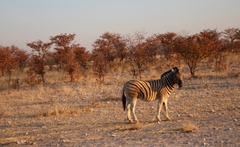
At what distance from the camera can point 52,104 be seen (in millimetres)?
13828

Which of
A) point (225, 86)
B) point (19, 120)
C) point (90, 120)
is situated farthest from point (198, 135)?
point (225, 86)

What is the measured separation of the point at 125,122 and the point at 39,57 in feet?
50.5

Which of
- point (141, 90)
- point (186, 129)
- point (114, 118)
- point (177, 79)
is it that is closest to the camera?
point (186, 129)

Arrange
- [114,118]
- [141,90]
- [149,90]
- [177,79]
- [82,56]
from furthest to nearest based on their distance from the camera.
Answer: [82,56], [114,118], [177,79], [149,90], [141,90]

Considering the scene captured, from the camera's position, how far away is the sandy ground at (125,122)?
23.6 ft

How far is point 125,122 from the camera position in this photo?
937 cm

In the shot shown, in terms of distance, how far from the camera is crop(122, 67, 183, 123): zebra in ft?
29.9

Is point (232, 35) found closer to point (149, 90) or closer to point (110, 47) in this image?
point (110, 47)

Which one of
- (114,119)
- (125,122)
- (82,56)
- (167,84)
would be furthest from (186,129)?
(82,56)

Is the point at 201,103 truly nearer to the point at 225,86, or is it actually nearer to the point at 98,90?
the point at 225,86

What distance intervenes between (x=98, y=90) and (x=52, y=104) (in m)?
3.63

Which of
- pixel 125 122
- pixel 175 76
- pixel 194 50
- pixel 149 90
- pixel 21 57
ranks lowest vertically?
pixel 125 122

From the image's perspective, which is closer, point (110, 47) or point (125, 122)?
point (125, 122)

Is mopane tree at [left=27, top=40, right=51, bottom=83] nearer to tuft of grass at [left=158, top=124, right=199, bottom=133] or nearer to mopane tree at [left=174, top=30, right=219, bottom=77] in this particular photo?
mopane tree at [left=174, top=30, right=219, bottom=77]
